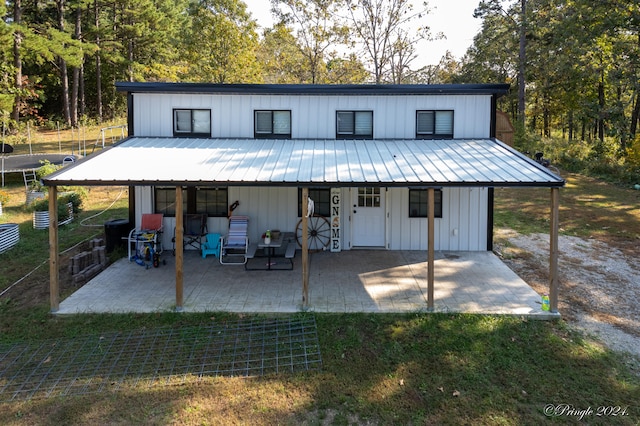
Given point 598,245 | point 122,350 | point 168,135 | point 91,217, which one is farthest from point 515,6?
point 122,350

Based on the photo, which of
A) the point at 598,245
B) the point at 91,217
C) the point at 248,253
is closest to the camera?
the point at 248,253

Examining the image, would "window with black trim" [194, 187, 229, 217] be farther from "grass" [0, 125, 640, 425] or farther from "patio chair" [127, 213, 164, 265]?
"grass" [0, 125, 640, 425]

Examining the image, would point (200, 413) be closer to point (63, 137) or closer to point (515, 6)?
point (63, 137)

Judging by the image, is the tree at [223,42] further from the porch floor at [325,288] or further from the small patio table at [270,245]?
the small patio table at [270,245]

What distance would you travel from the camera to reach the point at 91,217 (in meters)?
12.5

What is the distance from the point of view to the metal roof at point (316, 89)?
30.3 ft

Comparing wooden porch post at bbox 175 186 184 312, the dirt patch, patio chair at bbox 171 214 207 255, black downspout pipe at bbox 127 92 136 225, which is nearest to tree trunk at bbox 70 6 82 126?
black downspout pipe at bbox 127 92 136 225

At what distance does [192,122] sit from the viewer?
9617mm

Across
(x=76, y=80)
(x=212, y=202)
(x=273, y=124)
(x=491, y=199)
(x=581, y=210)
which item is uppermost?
(x=76, y=80)

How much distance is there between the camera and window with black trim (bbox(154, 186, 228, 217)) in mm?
9570

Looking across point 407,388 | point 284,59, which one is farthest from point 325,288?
point 284,59

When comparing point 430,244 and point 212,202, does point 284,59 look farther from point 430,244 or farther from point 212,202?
point 430,244

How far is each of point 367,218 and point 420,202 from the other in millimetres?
1295

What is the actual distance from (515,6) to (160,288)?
2630 centimetres
